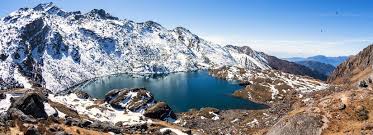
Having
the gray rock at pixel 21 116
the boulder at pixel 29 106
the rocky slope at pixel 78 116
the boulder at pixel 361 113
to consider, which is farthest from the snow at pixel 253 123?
the gray rock at pixel 21 116

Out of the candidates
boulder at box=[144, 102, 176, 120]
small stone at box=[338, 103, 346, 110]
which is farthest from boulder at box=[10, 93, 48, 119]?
boulder at box=[144, 102, 176, 120]

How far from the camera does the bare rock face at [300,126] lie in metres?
65.1

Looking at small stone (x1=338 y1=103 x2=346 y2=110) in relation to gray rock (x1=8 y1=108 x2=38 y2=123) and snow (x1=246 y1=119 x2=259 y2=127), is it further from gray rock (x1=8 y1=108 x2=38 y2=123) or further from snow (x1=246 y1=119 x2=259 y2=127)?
gray rock (x1=8 y1=108 x2=38 y2=123)

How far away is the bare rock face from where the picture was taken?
65.1 meters

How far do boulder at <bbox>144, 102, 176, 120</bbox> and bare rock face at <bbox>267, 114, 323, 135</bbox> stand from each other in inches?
2848

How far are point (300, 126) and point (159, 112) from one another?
255 feet

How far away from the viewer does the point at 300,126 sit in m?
66.2

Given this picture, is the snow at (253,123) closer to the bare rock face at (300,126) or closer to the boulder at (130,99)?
the bare rock face at (300,126)

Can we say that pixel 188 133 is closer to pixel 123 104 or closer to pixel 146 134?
pixel 146 134

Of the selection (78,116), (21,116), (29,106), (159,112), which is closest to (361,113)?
(21,116)

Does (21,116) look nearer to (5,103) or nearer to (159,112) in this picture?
(5,103)

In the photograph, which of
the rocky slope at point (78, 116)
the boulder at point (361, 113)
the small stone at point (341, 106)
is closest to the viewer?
the rocky slope at point (78, 116)

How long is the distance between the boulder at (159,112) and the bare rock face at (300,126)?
72.3 metres

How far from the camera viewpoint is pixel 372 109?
66.1 meters
